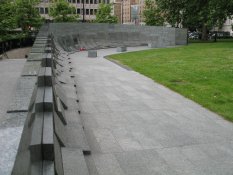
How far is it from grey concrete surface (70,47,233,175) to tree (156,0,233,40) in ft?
93.7

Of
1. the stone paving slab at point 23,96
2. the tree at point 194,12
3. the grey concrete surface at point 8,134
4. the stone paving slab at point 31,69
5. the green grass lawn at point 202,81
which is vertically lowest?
the green grass lawn at point 202,81

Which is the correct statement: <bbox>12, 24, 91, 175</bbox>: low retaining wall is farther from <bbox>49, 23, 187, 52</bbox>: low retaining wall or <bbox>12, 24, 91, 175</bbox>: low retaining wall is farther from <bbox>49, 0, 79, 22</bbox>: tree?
<bbox>49, 0, 79, 22</bbox>: tree

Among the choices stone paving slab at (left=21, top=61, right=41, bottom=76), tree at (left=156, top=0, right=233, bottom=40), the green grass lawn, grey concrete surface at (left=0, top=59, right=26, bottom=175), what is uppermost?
tree at (left=156, top=0, right=233, bottom=40)

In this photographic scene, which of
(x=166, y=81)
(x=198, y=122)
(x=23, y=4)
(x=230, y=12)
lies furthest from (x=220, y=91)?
(x=23, y=4)

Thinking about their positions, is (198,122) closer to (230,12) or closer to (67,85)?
(67,85)

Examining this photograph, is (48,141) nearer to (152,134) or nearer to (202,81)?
(152,134)

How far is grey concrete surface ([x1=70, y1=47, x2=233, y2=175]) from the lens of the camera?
5605 mm

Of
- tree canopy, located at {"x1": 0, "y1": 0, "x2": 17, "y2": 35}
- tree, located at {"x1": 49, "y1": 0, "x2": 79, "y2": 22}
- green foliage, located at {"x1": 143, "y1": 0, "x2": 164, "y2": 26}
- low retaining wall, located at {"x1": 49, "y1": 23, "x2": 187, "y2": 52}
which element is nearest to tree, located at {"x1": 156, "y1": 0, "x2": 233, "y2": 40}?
green foliage, located at {"x1": 143, "y1": 0, "x2": 164, "y2": 26}

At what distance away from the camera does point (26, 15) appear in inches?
1818

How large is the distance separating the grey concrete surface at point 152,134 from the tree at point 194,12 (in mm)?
28566

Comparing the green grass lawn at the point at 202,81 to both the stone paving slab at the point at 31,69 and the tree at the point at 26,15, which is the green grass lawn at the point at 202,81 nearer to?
the stone paving slab at the point at 31,69

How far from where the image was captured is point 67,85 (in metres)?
11.4

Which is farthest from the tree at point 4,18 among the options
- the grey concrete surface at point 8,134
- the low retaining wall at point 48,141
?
the low retaining wall at point 48,141

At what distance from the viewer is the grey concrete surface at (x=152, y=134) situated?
5.61 meters
